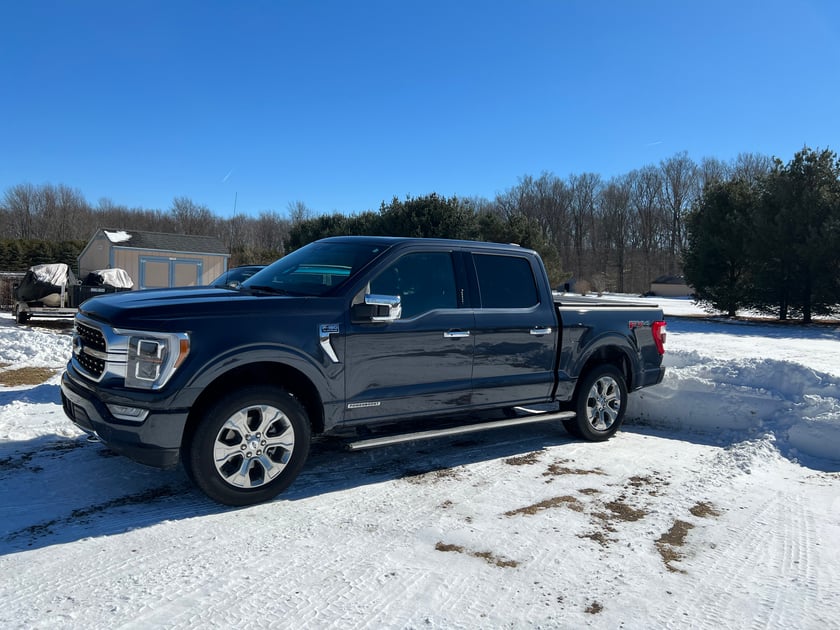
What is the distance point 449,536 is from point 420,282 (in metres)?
2.09

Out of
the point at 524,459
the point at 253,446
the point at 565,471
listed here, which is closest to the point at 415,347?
the point at 253,446

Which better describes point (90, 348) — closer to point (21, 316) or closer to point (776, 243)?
point (21, 316)

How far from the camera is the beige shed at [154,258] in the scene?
29656 millimetres

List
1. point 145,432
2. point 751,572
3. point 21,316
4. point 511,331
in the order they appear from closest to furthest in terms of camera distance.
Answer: point 751,572
point 145,432
point 511,331
point 21,316

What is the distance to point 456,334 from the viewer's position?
5184 millimetres

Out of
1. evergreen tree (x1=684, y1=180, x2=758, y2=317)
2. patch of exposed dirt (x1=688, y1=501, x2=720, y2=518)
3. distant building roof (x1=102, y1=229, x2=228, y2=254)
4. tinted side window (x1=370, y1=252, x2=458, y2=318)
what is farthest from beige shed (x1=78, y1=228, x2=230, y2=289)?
patch of exposed dirt (x1=688, y1=501, x2=720, y2=518)

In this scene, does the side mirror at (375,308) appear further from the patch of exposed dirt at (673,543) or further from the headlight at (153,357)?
the patch of exposed dirt at (673,543)

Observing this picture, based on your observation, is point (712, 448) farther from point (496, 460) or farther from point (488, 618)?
point (488, 618)

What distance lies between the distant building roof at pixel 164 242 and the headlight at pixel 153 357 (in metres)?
28.3

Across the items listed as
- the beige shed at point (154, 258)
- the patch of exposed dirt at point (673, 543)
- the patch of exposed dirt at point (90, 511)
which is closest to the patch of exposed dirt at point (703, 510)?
the patch of exposed dirt at point (673, 543)

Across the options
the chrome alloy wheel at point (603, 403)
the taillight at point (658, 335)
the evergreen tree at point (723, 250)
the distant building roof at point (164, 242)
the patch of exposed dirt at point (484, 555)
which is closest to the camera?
the patch of exposed dirt at point (484, 555)

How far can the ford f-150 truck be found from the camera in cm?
402

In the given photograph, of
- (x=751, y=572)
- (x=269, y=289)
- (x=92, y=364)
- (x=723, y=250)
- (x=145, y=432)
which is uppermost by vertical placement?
(x=723, y=250)

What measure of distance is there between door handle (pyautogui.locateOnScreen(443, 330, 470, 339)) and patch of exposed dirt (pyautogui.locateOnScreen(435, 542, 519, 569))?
5.85ft
